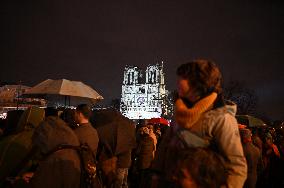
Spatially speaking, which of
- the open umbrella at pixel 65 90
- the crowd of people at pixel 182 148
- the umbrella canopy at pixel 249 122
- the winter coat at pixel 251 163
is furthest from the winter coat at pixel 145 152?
the crowd of people at pixel 182 148

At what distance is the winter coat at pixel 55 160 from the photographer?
140 inches

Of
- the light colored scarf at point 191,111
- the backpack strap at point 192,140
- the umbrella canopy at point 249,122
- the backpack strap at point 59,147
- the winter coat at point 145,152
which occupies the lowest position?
the winter coat at point 145,152

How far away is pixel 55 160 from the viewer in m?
3.61

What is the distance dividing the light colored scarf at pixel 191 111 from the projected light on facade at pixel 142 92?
4556 inches

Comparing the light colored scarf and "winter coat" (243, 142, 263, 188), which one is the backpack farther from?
"winter coat" (243, 142, 263, 188)

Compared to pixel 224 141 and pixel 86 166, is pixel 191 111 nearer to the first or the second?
pixel 224 141

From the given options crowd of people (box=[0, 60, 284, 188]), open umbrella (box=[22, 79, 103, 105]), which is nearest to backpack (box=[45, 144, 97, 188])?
crowd of people (box=[0, 60, 284, 188])

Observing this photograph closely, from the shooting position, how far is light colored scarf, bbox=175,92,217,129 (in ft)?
9.56

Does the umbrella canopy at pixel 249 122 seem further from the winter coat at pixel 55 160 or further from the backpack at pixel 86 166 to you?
the winter coat at pixel 55 160

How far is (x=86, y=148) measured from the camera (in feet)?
13.3

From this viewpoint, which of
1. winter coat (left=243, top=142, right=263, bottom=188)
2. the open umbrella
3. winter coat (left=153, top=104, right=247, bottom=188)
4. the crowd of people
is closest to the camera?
the crowd of people

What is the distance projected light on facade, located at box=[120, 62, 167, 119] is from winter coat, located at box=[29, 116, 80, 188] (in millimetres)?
114968

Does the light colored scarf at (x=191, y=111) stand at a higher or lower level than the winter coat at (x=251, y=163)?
higher

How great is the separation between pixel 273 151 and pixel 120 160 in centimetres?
531
